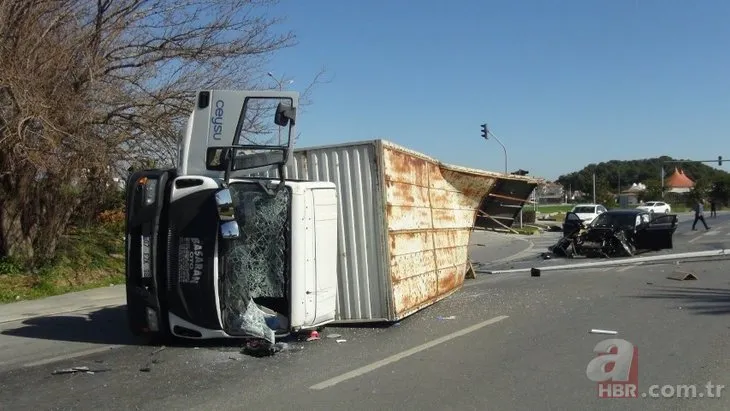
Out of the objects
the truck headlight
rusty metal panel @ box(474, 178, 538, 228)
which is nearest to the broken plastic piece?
Answer: the truck headlight

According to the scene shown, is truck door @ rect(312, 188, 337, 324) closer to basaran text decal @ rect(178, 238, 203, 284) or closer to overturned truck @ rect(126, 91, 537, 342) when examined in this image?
overturned truck @ rect(126, 91, 537, 342)

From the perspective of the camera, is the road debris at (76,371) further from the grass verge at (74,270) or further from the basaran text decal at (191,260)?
the grass verge at (74,270)

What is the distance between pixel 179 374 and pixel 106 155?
7910mm

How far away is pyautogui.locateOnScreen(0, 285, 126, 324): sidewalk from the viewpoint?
1206 cm

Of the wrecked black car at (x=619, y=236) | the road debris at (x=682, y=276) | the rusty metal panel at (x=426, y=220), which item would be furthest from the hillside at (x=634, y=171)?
the rusty metal panel at (x=426, y=220)

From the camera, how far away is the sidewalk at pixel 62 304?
12062 millimetres

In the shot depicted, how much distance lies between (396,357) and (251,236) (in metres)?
2.20

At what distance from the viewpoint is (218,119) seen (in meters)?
8.59

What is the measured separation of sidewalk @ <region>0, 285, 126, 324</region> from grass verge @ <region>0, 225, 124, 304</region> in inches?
20.1

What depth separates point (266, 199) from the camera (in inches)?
332

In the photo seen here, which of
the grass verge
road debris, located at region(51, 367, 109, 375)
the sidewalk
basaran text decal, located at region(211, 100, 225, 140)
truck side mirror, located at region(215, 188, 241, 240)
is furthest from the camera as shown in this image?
the grass verge

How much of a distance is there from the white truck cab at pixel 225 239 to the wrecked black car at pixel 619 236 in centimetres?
1368

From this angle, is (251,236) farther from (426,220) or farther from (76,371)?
(426,220)

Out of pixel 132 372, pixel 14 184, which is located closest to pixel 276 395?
pixel 132 372
